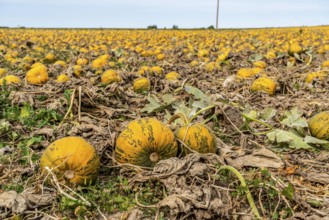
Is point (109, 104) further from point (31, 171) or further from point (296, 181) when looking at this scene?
point (296, 181)

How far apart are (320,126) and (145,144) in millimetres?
2279

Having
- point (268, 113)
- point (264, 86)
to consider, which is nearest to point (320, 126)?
point (268, 113)

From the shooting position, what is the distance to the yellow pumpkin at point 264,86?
723cm

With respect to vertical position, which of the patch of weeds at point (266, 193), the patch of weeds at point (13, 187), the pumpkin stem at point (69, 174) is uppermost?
the pumpkin stem at point (69, 174)

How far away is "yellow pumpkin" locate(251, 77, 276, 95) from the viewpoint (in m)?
7.23

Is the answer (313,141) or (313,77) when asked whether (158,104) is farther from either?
(313,77)

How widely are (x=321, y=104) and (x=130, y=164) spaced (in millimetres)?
3799

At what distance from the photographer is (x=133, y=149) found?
3.65 meters

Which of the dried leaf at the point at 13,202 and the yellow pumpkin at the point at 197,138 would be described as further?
the yellow pumpkin at the point at 197,138

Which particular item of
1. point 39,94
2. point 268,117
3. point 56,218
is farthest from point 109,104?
point 56,218

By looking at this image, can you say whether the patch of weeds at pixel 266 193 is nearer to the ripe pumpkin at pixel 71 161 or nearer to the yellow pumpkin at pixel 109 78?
the ripe pumpkin at pixel 71 161

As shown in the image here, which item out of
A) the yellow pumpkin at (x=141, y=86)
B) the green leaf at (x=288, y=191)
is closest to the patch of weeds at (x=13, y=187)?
the green leaf at (x=288, y=191)

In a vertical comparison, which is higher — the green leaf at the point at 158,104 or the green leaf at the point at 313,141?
the green leaf at the point at 158,104

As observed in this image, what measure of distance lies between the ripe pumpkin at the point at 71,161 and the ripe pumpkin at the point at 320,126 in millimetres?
2636
